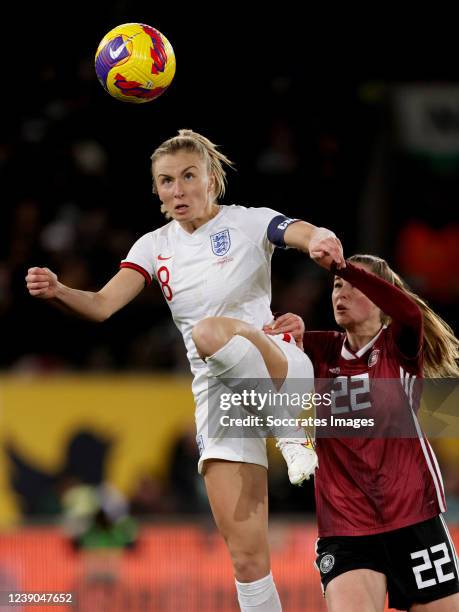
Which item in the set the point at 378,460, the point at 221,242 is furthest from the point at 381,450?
the point at 221,242

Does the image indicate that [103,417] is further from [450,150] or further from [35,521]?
[450,150]

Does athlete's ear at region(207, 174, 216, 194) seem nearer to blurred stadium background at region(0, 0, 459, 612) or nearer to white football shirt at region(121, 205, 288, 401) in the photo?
white football shirt at region(121, 205, 288, 401)

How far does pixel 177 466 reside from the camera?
9.04 meters

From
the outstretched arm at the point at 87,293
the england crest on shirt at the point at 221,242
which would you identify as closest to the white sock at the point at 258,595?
the outstretched arm at the point at 87,293

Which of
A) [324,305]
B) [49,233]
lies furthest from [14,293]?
[324,305]

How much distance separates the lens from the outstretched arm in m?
4.62

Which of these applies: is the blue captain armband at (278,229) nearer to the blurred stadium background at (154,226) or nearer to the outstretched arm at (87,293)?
the outstretched arm at (87,293)

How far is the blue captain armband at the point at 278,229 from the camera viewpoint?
4746 mm

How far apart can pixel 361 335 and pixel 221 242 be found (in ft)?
2.35

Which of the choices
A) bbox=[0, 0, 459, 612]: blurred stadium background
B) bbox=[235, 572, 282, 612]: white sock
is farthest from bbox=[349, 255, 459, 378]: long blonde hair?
bbox=[0, 0, 459, 612]: blurred stadium background

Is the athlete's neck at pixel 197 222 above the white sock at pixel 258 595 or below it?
above

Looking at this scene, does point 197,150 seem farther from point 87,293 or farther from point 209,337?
point 209,337

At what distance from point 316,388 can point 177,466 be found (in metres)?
4.35

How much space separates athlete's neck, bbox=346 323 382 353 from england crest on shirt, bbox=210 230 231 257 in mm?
628
